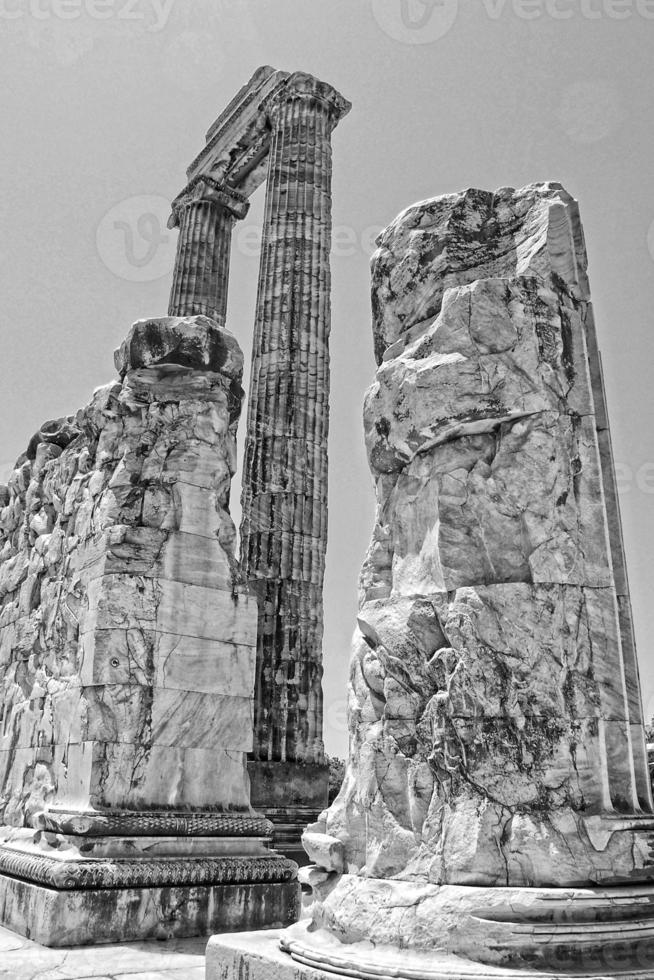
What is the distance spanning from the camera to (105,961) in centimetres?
466

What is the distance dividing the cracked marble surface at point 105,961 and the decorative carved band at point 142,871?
1.13 ft

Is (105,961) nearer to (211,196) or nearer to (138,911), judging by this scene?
(138,911)

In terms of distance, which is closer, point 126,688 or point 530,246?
point 530,246

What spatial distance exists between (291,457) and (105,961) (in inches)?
367

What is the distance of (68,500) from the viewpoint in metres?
7.32

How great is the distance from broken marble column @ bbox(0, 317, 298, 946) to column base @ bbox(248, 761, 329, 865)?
15.2 feet

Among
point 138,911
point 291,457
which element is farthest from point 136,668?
point 291,457

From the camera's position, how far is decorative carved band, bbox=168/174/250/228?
18281 mm

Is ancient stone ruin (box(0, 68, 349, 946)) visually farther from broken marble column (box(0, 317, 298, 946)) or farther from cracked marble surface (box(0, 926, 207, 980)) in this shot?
cracked marble surface (box(0, 926, 207, 980))

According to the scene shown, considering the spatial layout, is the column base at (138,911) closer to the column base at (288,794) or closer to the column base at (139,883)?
the column base at (139,883)

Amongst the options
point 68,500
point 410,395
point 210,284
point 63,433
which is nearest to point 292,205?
point 210,284

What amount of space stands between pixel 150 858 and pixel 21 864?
91 cm

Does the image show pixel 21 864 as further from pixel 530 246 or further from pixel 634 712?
pixel 530 246

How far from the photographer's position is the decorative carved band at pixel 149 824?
17.6 feet
